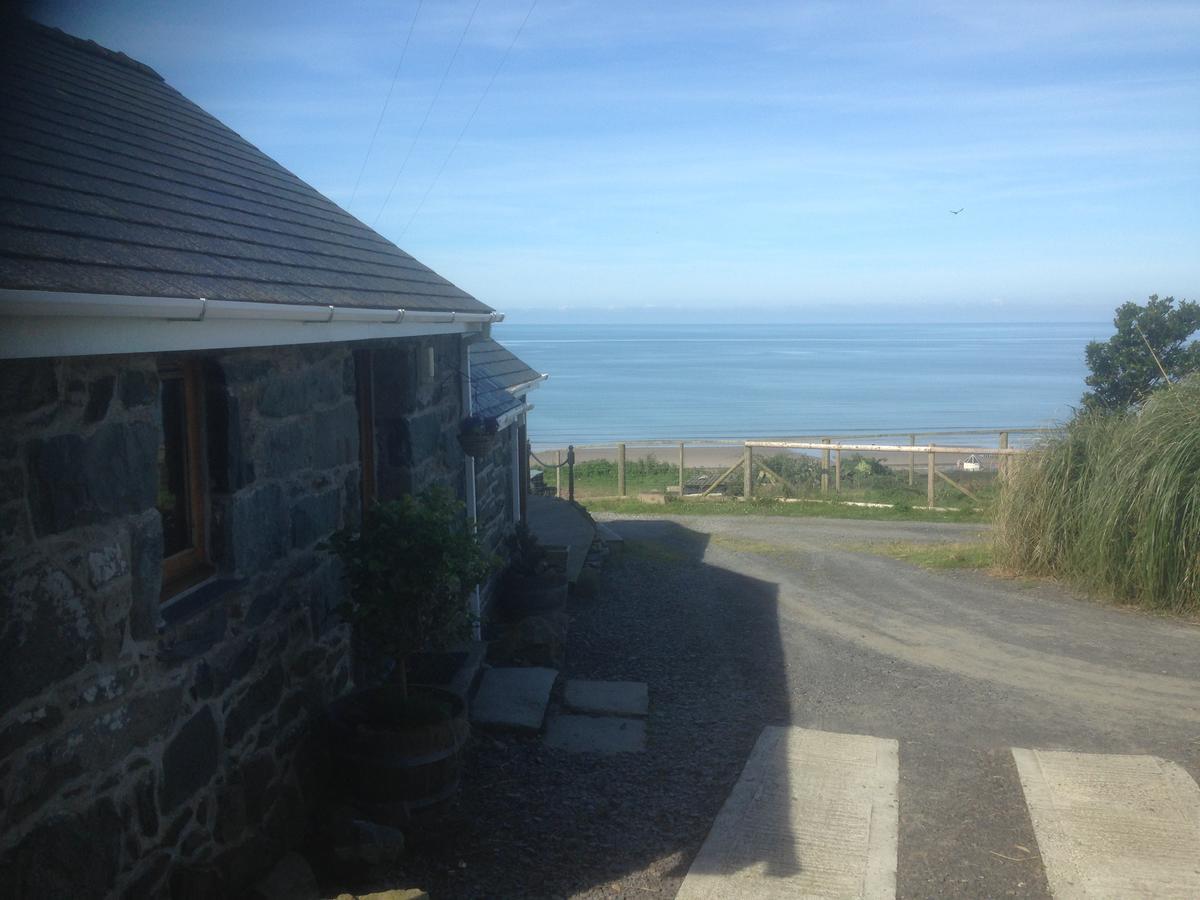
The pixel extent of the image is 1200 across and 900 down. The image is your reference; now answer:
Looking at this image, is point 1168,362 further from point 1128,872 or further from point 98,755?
point 98,755

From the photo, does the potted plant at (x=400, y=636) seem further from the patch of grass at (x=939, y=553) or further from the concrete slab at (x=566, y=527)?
the patch of grass at (x=939, y=553)

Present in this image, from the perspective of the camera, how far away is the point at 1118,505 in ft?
34.3

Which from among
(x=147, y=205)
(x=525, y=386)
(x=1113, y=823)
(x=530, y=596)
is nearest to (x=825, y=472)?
(x=525, y=386)

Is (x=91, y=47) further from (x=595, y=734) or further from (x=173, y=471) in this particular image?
(x=595, y=734)

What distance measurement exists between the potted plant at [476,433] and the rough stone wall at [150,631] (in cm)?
277

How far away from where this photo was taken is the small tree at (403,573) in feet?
16.5

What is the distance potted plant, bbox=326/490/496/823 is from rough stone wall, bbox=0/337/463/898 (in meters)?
0.30

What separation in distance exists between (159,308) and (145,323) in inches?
4.2

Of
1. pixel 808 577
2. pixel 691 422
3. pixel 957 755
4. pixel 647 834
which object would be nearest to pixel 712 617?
pixel 808 577

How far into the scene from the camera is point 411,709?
526cm

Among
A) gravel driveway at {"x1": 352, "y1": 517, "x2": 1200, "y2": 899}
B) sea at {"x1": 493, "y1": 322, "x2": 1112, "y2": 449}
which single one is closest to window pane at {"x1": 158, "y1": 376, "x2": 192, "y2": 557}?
gravel driveway at {"x1": 352, "y1": 517, "x2": 1200, "y2": 899}

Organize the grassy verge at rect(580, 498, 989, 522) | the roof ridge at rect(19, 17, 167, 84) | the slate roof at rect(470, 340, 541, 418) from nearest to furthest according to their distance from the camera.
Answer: the roof ridge at rect(19, 17, 167, 84)
the slate roof at rect(470, 340, 541, 418)
the grassy verge at rect(580, 498, 989, 522)

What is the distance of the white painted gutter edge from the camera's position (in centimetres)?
285

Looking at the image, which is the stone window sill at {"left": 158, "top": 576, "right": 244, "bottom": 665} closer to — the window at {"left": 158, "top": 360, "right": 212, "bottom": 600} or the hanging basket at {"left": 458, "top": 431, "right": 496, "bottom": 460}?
the window at {"left": 158, "top": 360, "right": 212, "bottom": 600}
